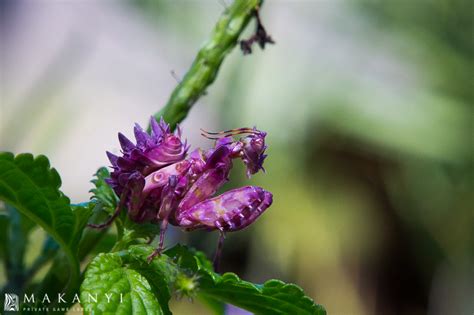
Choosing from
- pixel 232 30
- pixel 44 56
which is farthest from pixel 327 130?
pixel 232 30

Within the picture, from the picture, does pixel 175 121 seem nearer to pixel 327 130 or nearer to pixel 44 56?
pixel 44 56

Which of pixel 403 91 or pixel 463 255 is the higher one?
pixel 403 91

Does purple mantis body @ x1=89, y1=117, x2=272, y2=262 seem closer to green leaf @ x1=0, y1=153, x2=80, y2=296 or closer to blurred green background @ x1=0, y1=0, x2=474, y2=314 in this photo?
green leaf @ x1=0, y1=153, x2=80, y2=296

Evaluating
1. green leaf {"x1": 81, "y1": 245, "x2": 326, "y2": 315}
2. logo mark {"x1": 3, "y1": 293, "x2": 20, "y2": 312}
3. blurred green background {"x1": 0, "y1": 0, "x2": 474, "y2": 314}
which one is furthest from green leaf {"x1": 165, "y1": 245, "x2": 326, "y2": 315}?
blurred green background {"x1": 0, "y1": 0, "x2": 474, "y2": 314}

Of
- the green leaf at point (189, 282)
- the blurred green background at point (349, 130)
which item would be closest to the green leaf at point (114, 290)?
the green leaf at point (189, 282)

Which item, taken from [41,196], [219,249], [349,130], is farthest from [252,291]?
[349,130]
